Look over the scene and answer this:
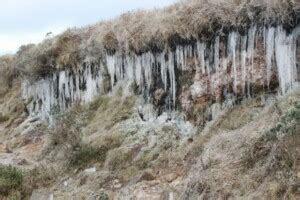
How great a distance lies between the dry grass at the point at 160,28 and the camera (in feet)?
50.7

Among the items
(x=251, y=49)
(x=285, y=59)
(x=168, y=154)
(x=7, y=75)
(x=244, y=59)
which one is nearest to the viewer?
(x=285, y=59)

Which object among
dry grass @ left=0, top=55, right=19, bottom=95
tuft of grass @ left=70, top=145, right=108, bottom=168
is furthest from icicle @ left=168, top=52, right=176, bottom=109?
dry grass @ left=0, top=55, right=19, bottom=95

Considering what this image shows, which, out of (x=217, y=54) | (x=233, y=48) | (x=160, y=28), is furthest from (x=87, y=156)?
(x=233, y=48)

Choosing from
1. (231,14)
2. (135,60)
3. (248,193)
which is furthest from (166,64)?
(248,193)

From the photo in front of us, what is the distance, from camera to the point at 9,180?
17.8m

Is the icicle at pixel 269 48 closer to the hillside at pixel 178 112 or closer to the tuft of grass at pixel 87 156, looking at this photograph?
the hillside at pixel 178 112

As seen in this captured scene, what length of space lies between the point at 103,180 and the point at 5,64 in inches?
675

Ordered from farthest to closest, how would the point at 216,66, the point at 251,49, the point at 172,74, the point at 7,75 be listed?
the point at 7,75 → the point at 172,74 → the point at 216,66 → the point at 251,49

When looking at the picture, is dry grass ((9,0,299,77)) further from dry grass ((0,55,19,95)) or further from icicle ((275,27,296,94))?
dry grass ((0,55,19,95))

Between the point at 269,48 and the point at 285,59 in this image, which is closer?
the point at 285,59

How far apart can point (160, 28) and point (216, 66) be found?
7.51ft

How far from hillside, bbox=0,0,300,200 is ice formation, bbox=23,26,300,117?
28 mm

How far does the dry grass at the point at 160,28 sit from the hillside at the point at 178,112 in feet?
0.11

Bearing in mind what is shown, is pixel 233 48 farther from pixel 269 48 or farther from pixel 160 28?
pixel 160 28
